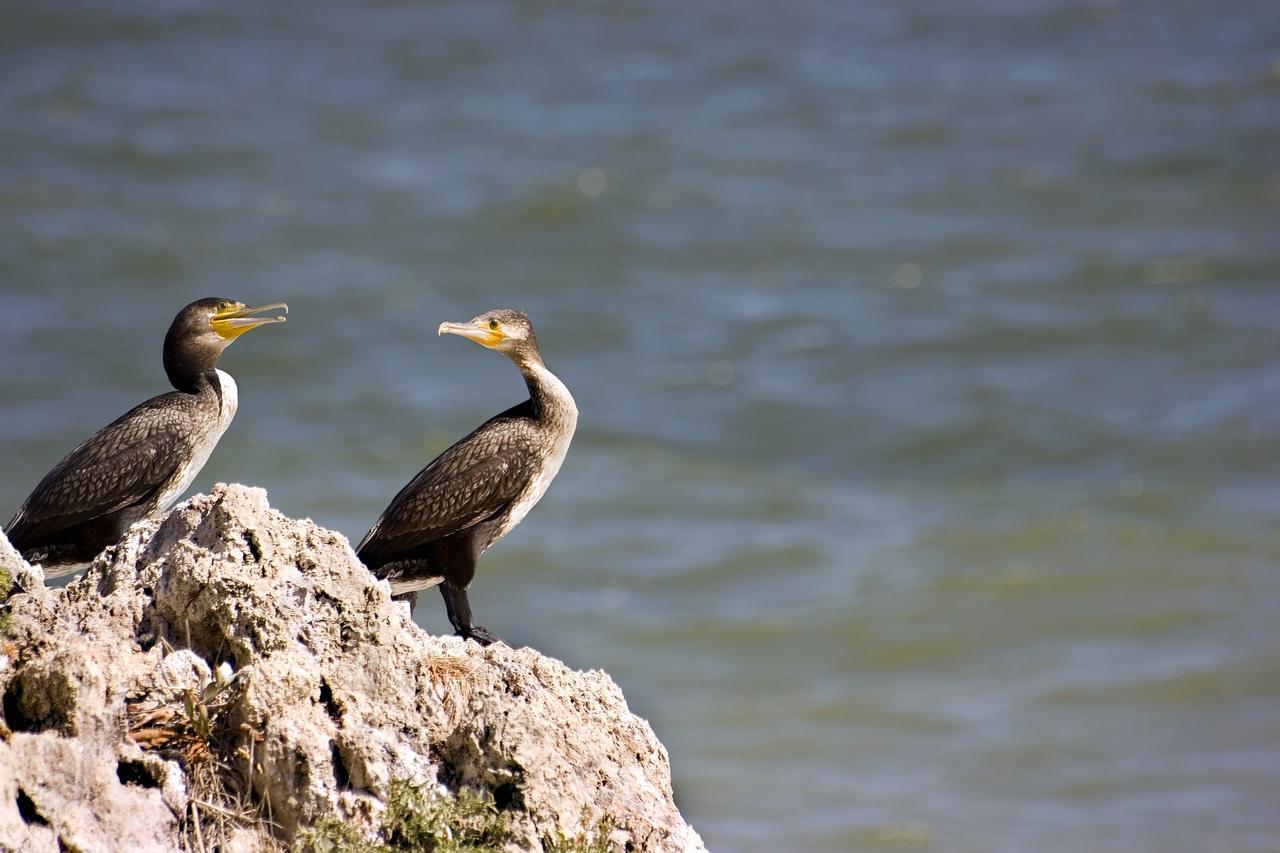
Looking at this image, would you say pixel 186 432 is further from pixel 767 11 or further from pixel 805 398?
pixel 767 11

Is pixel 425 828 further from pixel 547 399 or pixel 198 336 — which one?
pixel 198 336

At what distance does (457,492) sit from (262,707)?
2.21 metres

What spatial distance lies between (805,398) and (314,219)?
8851mm

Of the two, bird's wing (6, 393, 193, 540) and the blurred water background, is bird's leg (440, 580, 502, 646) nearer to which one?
bird's wing (6, 393, 193, 540)

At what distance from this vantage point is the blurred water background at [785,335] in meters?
16.5

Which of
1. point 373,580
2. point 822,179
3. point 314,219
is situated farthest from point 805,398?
point 373,580

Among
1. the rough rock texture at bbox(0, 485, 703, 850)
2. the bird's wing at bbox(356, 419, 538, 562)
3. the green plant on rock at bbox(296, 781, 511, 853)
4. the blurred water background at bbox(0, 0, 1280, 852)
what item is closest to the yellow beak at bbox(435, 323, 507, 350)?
the bird's wing at bbox(356, 419, 538, 562)

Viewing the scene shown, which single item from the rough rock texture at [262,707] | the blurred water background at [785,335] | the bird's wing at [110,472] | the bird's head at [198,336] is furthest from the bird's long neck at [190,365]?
the blurred water background at [785,335]

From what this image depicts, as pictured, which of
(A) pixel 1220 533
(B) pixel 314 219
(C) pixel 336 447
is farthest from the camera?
(B) pixel 314 219

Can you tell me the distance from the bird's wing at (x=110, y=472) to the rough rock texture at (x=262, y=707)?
4.03 feet

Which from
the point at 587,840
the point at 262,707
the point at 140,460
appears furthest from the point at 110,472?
the point at 587,840

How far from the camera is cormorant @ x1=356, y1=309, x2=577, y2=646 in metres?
7.26

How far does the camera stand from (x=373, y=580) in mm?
5645

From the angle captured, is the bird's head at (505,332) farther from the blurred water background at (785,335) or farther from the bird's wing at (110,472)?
the blurred water background at (785,335)
